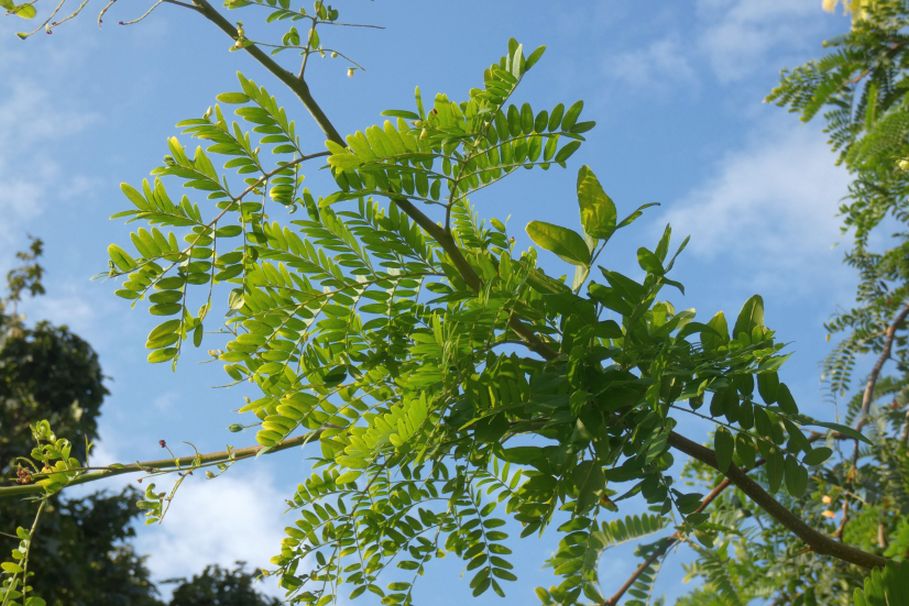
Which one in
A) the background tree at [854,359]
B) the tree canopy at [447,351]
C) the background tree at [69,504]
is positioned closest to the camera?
the tree canopy at [447,351]

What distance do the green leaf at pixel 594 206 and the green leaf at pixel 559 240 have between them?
0.02m

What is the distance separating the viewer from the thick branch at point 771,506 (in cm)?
104

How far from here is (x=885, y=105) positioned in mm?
4113

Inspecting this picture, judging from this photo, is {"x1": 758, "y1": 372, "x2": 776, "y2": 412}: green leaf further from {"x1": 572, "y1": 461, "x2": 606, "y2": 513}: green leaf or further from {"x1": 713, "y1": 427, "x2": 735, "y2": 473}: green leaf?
{"x1": 572, "y1": 461, "x2": 606, "y2": 513}: green leaf

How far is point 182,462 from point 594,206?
2.03 feet

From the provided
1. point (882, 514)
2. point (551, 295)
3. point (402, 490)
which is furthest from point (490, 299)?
point (882, 514)

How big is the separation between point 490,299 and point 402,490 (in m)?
0.34

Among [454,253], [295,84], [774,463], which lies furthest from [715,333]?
[295,84]

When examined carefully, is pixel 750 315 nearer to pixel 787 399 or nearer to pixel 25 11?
pixel 787 399

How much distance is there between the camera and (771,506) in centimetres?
107

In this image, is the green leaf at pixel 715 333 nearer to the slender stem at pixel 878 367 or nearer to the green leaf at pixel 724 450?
the green leaf at pixel 724 450

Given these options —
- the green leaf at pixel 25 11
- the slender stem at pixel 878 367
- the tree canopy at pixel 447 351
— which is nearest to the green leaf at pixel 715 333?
the tree canopy at pixel 447 351

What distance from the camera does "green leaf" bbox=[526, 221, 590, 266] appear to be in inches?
42.2

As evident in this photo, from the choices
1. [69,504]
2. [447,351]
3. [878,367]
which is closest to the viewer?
[447,351]
